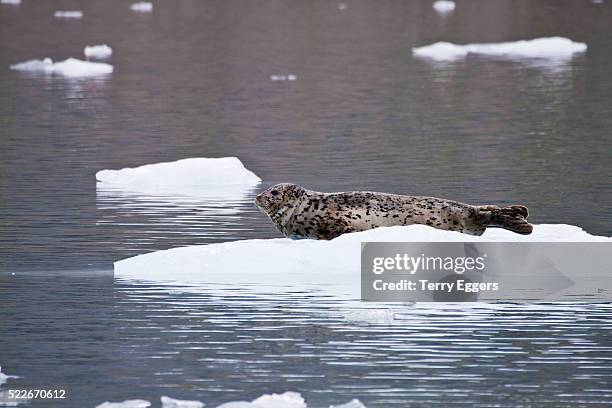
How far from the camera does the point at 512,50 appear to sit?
43.8m

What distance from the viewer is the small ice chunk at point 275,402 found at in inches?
353

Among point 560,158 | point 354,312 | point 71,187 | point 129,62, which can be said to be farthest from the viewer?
point 129,62

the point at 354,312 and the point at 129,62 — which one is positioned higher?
the point at 354,312

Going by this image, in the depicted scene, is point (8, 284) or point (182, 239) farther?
Result: point (182, 239)

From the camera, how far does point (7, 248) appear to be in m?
14.5

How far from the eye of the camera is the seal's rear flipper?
13438 millimetres

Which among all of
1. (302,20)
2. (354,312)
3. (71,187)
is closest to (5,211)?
(71,187)

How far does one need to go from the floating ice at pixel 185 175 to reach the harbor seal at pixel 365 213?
5574 millimetres

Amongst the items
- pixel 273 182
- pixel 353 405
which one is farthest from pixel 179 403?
pixel 273 182

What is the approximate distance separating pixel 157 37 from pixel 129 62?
7.82 metres

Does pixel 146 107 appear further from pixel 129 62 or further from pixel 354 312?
pixel 354 312

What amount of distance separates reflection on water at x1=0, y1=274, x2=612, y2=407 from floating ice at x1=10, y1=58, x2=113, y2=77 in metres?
24.7

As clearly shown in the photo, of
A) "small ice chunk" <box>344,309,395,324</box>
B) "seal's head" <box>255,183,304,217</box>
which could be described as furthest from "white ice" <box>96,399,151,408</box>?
"seal's head" <box>255,183,304,217</box>

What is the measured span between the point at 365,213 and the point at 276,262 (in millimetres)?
1122
